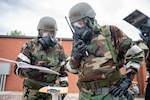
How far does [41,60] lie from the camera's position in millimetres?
3084

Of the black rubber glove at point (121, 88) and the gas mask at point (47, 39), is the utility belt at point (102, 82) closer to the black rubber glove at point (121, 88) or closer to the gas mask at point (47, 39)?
the black rubber glove at point (121, 88)

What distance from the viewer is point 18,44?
12094 mm

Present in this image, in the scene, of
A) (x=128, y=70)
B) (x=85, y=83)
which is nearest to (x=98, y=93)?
(x=85, y=83)

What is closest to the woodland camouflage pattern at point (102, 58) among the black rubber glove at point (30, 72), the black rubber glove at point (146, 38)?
the black rubber glove at point (146, 38)

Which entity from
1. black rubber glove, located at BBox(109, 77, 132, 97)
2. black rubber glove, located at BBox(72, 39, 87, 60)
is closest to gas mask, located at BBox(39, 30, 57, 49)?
black rubber glove, located at BBox(72, 39, 87, 60)

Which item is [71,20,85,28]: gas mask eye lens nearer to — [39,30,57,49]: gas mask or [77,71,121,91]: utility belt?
[77,71,121,91]: utility belt

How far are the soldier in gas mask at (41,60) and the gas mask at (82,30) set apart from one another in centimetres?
113

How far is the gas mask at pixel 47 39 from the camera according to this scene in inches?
123

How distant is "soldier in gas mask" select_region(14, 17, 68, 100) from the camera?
3.00 m

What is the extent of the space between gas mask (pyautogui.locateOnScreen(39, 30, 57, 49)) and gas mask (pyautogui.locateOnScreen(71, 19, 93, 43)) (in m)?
1.08

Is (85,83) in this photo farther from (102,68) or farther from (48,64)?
(48,64)

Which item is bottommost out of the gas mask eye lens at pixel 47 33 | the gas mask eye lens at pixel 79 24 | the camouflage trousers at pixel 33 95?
the camouflage trousers at pixel 33 95

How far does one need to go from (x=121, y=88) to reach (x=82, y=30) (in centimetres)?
67

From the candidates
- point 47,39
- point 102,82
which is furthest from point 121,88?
point 47,39
